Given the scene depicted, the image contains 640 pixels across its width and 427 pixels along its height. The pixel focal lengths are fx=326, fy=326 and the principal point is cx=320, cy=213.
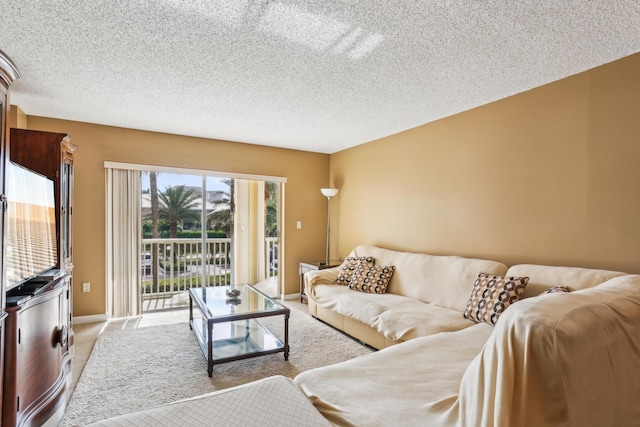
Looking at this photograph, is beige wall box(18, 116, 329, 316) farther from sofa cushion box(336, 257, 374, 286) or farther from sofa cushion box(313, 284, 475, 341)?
sofa cushion box(313, 284, 475, 341)

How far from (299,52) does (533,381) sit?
7.27ft

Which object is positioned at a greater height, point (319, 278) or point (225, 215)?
point (225, 215)

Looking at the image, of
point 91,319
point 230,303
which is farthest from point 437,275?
point 91,319

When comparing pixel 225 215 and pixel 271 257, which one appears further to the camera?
pixel 271 257

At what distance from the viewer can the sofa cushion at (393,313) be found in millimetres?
2649

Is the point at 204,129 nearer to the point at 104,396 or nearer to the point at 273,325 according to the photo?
the point at 273,325

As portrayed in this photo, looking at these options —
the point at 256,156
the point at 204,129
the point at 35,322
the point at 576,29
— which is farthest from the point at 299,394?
the point at 256,156

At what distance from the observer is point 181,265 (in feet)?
16.2

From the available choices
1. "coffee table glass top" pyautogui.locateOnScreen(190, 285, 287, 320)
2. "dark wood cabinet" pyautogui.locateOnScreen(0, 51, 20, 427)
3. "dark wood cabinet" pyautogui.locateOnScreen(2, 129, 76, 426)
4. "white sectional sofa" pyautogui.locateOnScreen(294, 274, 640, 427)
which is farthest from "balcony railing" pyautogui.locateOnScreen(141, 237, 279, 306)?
"white sectional sofa" pyautogui.locateOnScreen(294, 274, 640, 427)

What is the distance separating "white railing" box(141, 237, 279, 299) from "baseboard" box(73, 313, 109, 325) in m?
0.64

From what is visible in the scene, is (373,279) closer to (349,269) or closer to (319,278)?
(349,269)

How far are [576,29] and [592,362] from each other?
196cm

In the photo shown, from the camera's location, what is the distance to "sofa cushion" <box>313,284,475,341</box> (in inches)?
104

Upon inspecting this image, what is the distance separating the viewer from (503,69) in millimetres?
2500
